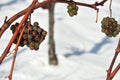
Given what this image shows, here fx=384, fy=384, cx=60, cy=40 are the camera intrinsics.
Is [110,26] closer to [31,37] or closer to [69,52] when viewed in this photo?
[31,37]

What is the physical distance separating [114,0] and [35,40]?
489 cm

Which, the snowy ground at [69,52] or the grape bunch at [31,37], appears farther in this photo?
the snowy ground at [69,52]

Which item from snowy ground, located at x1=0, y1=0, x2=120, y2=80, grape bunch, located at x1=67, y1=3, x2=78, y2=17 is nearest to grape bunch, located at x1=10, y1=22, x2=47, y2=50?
grape bunch, located at x1=67, y1=3, x2=78, y2=17

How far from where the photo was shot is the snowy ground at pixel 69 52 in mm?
3379

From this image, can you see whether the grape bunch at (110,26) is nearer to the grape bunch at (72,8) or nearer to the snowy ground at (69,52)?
the grape bunch at (72,8)

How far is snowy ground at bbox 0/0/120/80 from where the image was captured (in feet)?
11.1

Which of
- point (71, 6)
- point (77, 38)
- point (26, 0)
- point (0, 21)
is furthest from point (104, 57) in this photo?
point (71, 6)

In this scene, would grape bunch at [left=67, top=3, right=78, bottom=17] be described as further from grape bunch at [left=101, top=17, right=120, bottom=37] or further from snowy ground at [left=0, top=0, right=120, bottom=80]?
snowy ground at [left=0, top=0, right=120, bottom=80]

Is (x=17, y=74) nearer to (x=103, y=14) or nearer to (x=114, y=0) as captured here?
(x=103, y=14)

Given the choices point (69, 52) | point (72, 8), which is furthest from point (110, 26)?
point (69, 52)

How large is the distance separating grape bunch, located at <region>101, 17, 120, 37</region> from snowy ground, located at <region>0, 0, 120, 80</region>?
2504 millimetres

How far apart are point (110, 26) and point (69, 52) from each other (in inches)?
124

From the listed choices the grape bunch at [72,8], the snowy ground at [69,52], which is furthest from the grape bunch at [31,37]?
the snowy ground at [69,52]

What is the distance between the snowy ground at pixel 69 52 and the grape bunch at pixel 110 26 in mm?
2504
